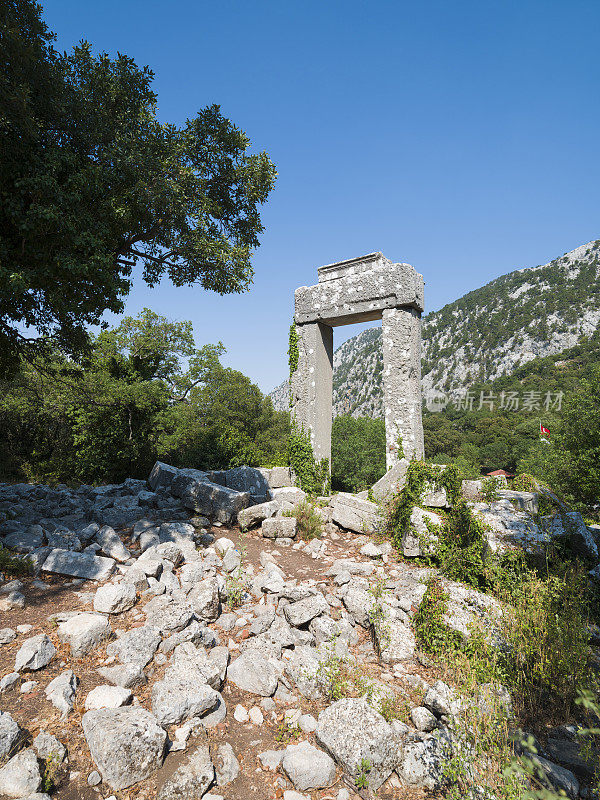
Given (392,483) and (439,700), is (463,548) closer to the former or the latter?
(392,483)

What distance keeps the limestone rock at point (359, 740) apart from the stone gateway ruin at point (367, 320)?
5.61 metres

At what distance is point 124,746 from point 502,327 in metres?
82.1

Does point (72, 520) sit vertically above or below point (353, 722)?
above

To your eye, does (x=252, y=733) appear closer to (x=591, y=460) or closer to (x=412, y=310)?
(x=412, y=310)

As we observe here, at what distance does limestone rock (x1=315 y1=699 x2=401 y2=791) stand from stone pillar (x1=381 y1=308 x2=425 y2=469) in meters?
5.61

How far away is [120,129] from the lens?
21.7ft

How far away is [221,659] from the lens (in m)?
3.65

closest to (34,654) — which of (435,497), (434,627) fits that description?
(434,627)

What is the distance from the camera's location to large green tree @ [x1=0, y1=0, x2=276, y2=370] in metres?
5.06

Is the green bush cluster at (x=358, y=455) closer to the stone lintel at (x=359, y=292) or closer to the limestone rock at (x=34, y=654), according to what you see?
the stone lintel at (x=359, y=292)

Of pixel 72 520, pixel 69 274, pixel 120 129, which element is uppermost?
pixel 120 129

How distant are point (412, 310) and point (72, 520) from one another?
727cm

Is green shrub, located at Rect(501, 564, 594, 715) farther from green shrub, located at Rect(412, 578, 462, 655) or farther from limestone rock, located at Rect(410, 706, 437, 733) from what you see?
limestone rock, located at Rect(410, 706, 437, 733)

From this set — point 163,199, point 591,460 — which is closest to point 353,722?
point 163,199
